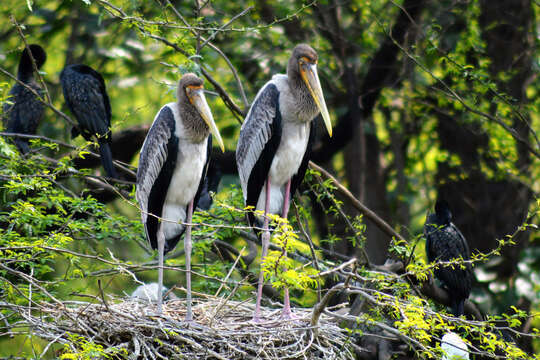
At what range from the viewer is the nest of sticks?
4.63 m

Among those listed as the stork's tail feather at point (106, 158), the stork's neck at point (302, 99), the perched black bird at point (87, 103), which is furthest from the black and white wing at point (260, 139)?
the perched black bird at point (87, 103)

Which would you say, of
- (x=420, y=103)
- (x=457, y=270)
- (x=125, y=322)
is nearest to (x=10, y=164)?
(x=125, y=322)

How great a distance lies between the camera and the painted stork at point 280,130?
5.55 metres

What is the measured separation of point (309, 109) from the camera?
18.2ft

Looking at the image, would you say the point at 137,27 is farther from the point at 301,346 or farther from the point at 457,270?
the point at 457,270

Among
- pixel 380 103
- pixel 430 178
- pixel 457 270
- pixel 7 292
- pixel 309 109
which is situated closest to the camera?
pixel 7 292

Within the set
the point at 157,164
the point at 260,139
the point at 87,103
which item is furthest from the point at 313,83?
the point at 87,103

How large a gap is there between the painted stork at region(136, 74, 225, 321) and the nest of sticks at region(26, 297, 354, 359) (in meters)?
0.47

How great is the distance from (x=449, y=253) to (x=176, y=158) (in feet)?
8.83

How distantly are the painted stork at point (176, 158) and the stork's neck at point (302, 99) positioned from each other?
2.19 ft

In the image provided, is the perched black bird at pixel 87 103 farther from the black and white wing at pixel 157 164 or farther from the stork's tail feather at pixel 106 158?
the black and white wing at pixel 157 164

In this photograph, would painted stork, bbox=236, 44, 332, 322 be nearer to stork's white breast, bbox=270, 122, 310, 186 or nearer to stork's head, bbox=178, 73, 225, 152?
stork's white breast, bbox=270, 122, 310, 186

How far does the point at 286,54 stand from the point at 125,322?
4.51 meters

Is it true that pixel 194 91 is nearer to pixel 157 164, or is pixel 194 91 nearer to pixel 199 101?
pixel 199 101
